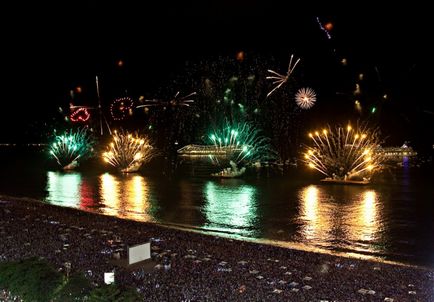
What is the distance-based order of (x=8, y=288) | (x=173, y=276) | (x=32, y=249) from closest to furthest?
(x=8, y=288), (x=173, y=276), (x=32, y=249)

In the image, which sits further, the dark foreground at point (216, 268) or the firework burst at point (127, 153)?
the firework burst at point (127, 153)

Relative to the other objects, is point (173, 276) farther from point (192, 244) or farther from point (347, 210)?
point (347, 210)

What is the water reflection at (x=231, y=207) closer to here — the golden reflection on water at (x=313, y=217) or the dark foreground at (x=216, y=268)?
the golden reflection on water at (x=313, y=217)

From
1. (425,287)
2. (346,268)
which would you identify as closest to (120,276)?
(346,268)

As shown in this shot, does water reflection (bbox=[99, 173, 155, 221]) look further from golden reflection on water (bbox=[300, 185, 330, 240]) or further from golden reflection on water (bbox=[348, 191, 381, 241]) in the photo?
golden reflection on water (bbox=[348, 191, 381, 241])

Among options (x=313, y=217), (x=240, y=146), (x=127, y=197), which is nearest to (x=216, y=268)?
(x=313, y=217)

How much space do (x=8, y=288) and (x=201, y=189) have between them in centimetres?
1380

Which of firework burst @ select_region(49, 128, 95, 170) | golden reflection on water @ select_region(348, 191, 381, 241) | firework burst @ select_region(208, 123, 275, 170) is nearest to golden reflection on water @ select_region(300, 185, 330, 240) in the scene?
golden reflection on water @ select_region(348, 191, 381, 241)

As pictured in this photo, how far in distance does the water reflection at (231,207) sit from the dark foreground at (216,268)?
2055 millimetres

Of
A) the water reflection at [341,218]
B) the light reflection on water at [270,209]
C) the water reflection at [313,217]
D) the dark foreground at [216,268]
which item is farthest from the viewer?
the water reflection at [313,217]

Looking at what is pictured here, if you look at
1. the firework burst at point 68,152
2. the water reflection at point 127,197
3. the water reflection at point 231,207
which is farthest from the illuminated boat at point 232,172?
the firework burst at point 68,152

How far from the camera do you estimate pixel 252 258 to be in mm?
7832

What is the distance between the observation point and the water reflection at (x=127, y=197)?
1386 cm

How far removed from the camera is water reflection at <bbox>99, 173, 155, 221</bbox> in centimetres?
1386
